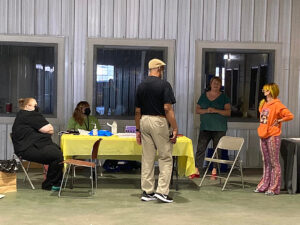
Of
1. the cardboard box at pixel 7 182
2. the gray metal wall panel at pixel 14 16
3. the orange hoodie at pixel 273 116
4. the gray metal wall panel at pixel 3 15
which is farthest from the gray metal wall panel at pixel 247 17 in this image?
the cardboard box at pixel 7 182

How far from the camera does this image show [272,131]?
244 inches

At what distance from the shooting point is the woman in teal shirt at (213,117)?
754 centimetres

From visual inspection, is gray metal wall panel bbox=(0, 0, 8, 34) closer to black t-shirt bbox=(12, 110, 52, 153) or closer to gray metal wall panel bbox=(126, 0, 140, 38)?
gray metal wall panel bbox=(126, 0, 140, 38)

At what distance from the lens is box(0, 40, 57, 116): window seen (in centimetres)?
852

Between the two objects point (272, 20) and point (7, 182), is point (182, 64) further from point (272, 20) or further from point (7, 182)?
point (7, 182)

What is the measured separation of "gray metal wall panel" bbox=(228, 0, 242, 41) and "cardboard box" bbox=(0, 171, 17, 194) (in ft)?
14.6

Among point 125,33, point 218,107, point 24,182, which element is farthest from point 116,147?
point 125,33

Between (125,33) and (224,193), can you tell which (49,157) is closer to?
(224,193)

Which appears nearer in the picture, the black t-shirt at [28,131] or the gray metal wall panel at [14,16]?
the black t-shirt at [28,131]

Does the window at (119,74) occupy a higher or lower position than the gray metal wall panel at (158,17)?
lower

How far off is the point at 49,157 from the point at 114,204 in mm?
1129

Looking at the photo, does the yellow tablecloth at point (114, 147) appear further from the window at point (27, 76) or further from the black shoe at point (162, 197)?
the window at point (27, 76)

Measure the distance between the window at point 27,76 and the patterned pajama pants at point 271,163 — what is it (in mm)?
3855

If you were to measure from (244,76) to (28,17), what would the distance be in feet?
12.8
